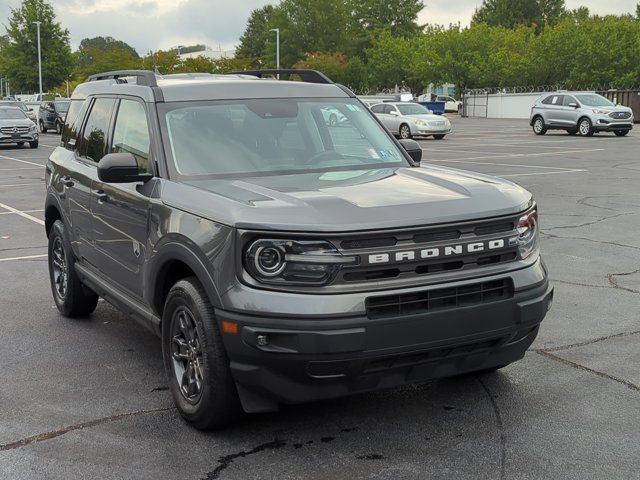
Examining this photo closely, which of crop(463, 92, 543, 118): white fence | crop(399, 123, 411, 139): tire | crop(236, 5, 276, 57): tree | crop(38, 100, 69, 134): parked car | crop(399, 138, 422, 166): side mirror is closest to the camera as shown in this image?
crop(399, 138, 422, 166): side mirror

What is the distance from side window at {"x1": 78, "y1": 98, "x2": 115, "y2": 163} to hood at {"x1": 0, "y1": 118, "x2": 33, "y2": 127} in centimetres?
2591

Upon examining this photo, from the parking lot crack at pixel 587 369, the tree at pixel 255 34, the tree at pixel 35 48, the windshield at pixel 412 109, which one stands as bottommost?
the parking lot crack at pixel 587 369

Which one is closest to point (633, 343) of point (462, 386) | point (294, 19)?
point (462, 386)

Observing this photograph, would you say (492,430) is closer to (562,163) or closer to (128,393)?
(128,393)

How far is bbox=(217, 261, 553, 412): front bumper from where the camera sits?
3578mm

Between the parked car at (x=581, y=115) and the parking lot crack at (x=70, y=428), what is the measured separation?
29.8m

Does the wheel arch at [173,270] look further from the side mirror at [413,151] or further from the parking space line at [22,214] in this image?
the parking space line at [22,214]

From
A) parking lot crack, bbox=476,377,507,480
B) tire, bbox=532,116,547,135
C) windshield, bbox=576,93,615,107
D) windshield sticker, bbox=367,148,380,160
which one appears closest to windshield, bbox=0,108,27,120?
tire, bbox=532,116,547,135

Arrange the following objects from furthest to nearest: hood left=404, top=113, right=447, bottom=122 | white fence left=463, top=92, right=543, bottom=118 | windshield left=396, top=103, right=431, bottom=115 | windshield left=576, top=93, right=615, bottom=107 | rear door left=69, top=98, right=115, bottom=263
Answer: white fence left=463, top=92, right=543, bottom=118 → windshield left=396, top=103, right=431, bottom=115 → hood left=404, top=113, right=447, bottom=122 → windshield left=576, top=93, right=615, bottom=107 → rear door left=69, top=98, right=115, bottom=263

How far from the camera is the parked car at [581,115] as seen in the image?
31297 mm

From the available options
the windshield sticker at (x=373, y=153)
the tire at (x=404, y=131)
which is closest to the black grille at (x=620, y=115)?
the tire at (x=404, y=131)

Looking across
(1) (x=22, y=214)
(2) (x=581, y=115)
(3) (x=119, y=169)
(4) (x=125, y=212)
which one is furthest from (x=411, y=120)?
(3) (x=119, y=169)

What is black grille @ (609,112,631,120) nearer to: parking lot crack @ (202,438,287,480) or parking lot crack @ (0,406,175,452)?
parking lot crack @ (0,406,175,452)

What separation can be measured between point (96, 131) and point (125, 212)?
50.1 inches
